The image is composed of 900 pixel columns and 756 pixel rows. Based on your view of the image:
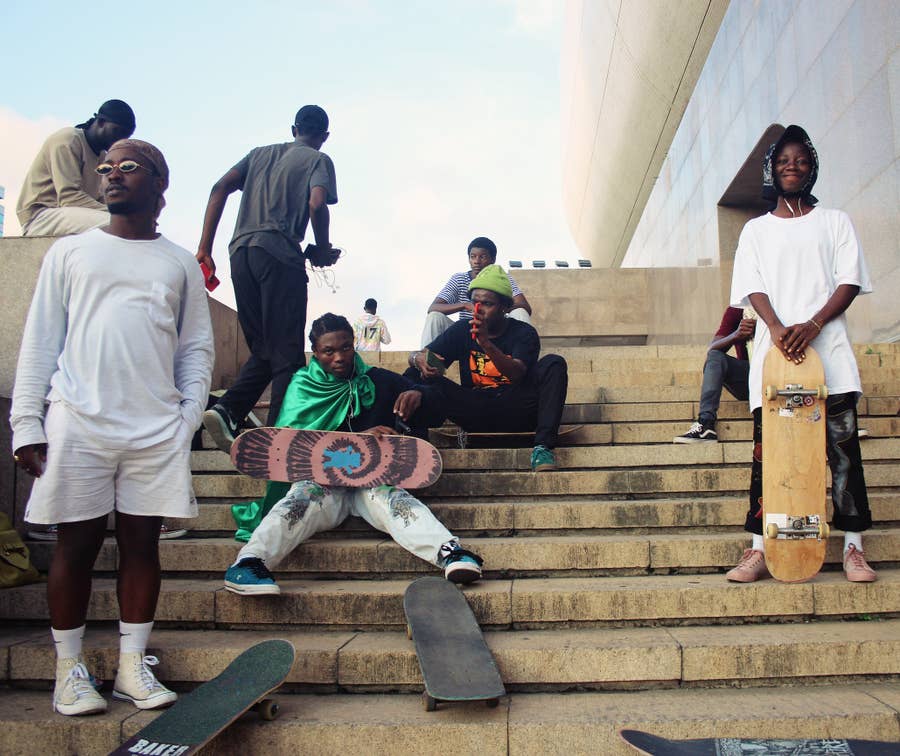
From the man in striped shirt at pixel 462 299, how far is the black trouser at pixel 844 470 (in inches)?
140

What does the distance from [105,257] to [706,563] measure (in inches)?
112

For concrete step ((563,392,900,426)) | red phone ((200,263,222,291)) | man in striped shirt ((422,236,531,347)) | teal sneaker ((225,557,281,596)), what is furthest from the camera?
man in striped shirt ((422,236,531,347))

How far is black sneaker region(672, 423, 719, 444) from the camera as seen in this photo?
16.3 ft

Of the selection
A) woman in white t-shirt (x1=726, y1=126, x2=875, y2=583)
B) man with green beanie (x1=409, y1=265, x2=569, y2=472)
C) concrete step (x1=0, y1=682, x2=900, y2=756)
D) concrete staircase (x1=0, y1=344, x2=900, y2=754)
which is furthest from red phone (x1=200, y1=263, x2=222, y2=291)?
woman in white t-shirt (x1=726, y1=126, x2=875, y2=583)

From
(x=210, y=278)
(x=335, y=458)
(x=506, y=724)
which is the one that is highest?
(x=210, y=278)

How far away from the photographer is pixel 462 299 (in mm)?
7219

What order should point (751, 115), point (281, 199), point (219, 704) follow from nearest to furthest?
point (219, 704)
point (281, 199)
point (751, 115)

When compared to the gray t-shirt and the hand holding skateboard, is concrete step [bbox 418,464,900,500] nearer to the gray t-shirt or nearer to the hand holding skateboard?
the hand holding skateboard

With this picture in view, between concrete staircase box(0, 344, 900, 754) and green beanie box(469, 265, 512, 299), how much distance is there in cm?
134

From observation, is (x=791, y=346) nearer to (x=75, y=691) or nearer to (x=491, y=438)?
(x=491, y=438)

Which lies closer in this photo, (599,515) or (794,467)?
(794,467)

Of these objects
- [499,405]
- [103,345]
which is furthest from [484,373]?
[103,345]

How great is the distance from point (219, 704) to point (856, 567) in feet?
8.52

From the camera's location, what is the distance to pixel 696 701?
2.79m
